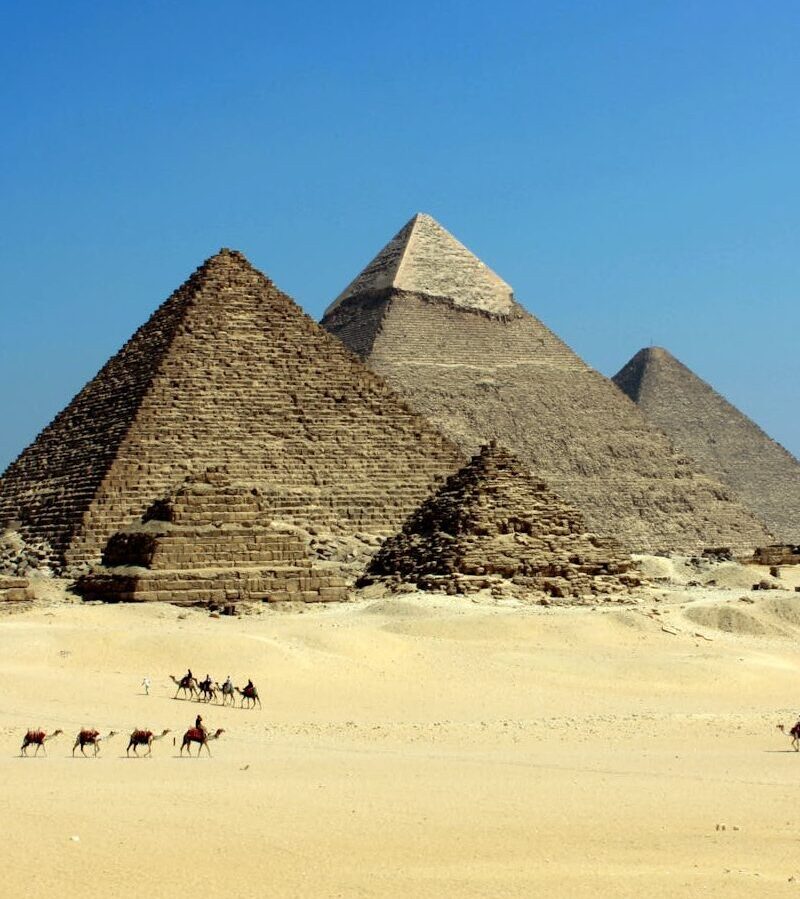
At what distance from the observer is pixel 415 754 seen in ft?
48.6

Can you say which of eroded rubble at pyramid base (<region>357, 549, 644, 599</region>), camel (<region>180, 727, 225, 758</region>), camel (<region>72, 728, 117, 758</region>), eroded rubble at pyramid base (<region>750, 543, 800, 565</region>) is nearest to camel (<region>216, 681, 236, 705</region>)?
camel (<region>180, 727, 225, 758</region>)

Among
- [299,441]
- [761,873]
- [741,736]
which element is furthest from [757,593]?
[761,873]

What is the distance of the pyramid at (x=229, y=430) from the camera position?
3828 centimetres

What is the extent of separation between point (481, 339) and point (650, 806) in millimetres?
56873

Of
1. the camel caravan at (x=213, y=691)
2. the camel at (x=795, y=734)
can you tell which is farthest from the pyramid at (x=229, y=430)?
the camel at (x=795, y=734)

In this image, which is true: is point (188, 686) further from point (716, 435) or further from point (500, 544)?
point (716, 435)

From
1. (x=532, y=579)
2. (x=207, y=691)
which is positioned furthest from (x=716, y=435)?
(x=207, y=691)

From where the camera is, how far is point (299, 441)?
41219 mm

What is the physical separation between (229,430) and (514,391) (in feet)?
91.4

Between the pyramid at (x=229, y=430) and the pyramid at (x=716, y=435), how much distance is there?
134 ft

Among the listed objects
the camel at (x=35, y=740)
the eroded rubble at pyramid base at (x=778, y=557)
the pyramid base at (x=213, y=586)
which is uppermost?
the eroded rubble at pyramid base at (x=778, y=557)

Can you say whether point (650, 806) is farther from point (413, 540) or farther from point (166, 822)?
point (413, 540)

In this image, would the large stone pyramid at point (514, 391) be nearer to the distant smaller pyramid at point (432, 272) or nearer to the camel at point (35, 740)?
the distant smaller pyramid at point (432, 272)

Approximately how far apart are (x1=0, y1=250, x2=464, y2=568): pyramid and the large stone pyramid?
19889 mm
